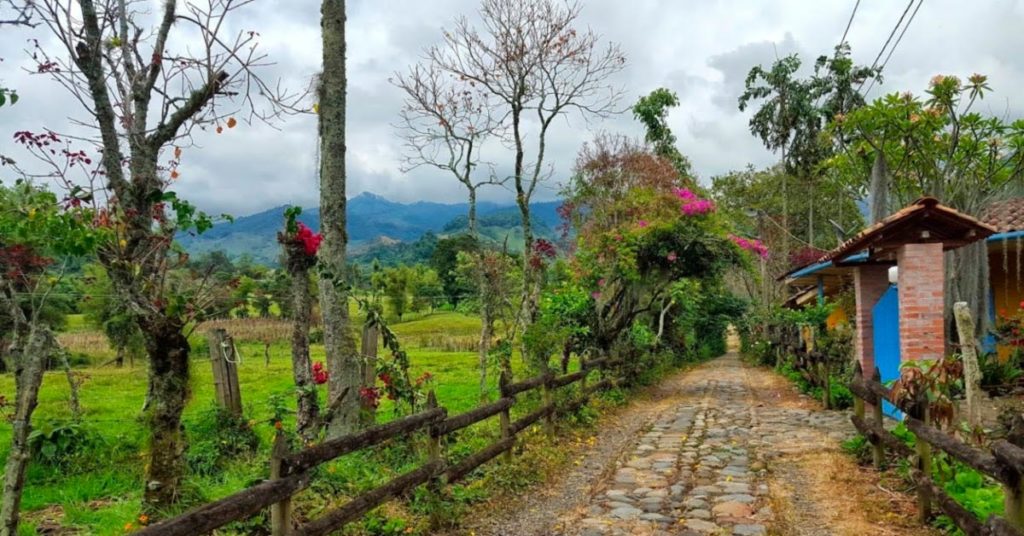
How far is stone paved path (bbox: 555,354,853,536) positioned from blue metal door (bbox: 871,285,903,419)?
1.01m

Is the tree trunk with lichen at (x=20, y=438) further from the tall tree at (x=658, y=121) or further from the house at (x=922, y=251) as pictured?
the tall tree at (x=658, y=121)

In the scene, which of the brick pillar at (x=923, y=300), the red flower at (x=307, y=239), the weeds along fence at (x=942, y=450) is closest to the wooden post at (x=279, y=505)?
the red flower at (x=307, y=239)

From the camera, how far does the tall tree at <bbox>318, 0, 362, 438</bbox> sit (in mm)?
6629

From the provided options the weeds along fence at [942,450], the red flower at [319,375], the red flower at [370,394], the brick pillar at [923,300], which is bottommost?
the weeds along fence at [942,450]

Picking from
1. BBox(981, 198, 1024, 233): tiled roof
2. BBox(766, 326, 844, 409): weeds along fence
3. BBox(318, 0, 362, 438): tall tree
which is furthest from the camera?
BBox(766, 326, 844, 409): weeds along fence

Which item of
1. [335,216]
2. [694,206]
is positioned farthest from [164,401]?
[694,206]

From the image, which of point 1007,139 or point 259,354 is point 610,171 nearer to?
point 1007,139

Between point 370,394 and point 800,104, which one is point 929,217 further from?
point 800,104

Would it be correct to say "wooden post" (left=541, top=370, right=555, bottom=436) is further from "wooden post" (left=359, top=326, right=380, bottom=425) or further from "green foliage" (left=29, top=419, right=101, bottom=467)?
"green foliage" (left=29, top=419, right=101, bottom=467)

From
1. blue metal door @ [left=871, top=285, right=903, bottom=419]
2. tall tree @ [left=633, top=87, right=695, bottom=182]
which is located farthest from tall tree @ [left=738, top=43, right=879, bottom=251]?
blue metal door @ [left=871, top=285, right=903, bottom=419]

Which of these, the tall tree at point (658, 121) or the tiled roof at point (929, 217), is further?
the tall tree at point (658, 121)

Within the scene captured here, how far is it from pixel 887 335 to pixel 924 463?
527cm

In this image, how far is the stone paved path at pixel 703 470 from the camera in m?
5.72

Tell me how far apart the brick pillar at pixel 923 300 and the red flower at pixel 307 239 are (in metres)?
6.91
